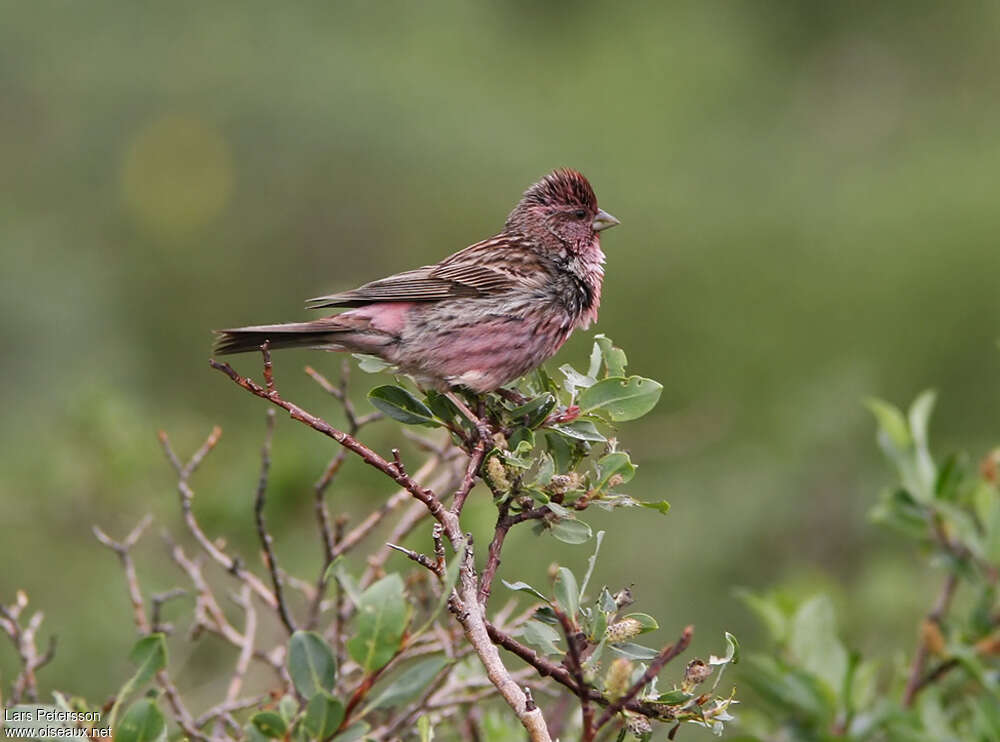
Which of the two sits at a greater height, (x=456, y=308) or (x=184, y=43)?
(x=184, y=43)

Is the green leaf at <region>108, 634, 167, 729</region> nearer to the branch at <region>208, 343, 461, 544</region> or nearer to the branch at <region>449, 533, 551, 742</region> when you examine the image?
the branch at <region>208, 343, 461, 544</region>

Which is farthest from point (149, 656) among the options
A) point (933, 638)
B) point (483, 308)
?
point (483, 308)

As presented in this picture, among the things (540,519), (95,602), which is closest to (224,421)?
(95,602)

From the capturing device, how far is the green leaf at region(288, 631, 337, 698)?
2484mm

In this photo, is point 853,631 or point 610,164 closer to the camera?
point 853,631

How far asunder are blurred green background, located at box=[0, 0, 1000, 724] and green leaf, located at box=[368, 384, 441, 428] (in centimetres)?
179

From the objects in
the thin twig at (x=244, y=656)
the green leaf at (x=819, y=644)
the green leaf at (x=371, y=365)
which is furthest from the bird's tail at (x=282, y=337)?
the green leaf at (x=819, y=644)

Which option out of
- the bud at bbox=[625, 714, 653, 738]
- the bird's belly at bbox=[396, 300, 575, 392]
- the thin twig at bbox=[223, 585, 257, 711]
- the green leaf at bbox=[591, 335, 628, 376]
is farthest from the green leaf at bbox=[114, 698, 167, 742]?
the bird's belly at bbox=[396, 300, 575, 392]

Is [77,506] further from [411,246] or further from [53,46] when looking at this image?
[53,46]

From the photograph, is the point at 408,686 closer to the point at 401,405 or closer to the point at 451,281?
the point at 401,405

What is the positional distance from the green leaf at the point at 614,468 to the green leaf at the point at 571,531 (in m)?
0.11

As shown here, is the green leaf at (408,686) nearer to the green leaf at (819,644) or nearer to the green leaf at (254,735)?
the green leaf at (254,735)

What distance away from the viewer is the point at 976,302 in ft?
33.7

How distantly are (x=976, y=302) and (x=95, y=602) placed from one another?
266 inches
